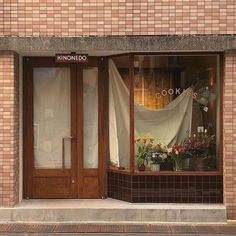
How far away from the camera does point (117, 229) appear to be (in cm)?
906

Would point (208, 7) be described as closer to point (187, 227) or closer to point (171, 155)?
point (171, 155)

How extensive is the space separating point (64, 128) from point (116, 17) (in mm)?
2348

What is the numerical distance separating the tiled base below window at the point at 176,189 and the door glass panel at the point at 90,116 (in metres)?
1.01

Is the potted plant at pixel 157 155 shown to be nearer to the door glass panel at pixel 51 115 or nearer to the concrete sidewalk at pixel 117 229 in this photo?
the concrete sidewalk at pixel 117 229

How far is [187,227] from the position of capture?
923 centimetres

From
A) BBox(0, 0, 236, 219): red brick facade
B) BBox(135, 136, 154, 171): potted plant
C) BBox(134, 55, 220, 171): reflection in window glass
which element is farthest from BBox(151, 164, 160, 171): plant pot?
BBox(0, 0, 236, 219): red brick facade

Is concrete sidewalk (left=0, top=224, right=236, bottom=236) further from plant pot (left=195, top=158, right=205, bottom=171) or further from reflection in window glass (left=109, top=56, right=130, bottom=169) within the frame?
reflection in window glass (left=109, top=56, right=130, bottom=169)

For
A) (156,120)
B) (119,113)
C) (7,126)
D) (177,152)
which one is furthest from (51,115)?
(177,152)

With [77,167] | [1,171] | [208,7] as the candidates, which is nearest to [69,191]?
[77,167]

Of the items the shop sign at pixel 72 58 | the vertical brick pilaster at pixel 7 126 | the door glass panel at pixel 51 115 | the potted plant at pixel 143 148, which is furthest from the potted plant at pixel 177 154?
the vertical brick pilaster at pixel 7 126

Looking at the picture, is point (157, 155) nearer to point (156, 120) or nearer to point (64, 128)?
point (156, 120)

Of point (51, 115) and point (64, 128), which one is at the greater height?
point (51, 115)

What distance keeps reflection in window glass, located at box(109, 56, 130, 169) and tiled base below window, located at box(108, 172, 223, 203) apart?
0.52 metres

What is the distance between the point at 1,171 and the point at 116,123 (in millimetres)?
2277
